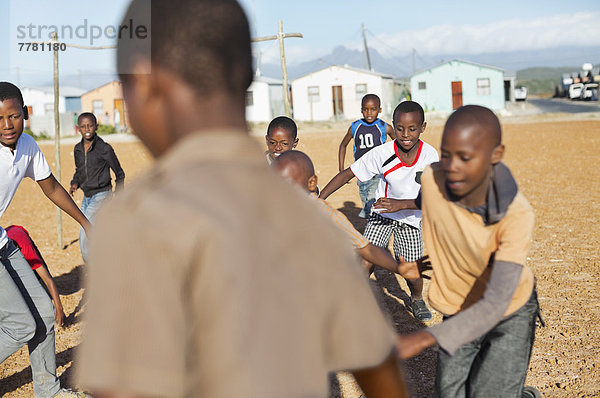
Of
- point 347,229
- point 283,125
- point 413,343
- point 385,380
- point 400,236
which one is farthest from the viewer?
point 400,236

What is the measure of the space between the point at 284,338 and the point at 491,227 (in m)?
1.93

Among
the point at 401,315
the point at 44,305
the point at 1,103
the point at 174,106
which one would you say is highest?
the point at 1,103

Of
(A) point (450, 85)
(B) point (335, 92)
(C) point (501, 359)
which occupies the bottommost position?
(C) point (501, 359)

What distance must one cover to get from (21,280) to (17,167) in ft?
2.58

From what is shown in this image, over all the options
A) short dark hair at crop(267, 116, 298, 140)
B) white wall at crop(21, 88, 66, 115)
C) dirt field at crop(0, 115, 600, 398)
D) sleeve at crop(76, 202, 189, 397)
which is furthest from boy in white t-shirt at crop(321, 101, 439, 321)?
white wall at crop(21, 88, 66, 115)

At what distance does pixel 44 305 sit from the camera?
4.32m

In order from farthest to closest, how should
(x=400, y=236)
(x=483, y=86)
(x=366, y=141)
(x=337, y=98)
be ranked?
1. (x=337, y=98)
2. (x=483, y=86)
3. (x=366, y=141)
4. (x=400, y=236)

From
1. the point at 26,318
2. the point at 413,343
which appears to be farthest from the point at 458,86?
the point at 413,343

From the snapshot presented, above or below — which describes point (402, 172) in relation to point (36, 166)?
below

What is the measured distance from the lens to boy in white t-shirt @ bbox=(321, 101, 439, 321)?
18.1 ft

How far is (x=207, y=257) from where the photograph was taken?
1.06 meters

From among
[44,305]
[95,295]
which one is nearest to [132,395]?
[95,295]

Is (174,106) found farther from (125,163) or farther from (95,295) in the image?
(125,163)

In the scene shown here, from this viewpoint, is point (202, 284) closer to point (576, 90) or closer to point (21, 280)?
point (21, 280)
